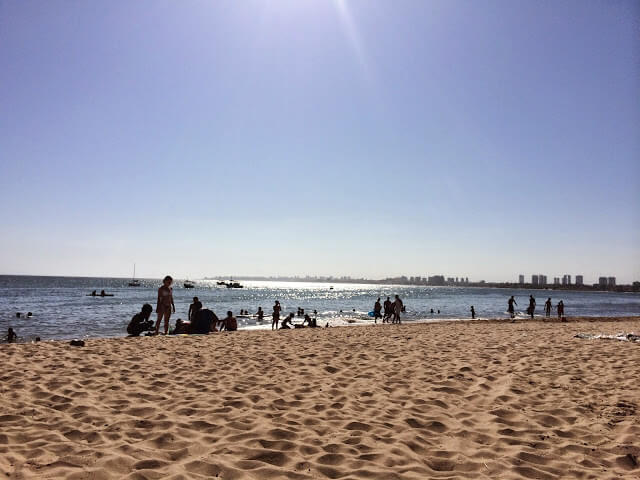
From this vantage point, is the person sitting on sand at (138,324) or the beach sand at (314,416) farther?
the person sitting on sand at (138,324)

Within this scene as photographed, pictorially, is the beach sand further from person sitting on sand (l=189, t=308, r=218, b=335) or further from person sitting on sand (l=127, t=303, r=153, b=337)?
person sitting on sand (l=189, t=308, r=218, b=335)

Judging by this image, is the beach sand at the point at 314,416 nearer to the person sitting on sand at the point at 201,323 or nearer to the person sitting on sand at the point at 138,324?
the person sitting on sand at the point at 138,324

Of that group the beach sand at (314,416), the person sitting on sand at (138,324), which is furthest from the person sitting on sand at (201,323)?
the beach sand at (314,416)

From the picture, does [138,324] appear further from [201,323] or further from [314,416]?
[314,416]

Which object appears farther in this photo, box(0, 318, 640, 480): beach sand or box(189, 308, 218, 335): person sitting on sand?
box(189, 308, 218, 335): person sitting on sand

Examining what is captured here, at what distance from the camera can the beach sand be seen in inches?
146

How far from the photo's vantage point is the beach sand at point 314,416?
12.2 ft

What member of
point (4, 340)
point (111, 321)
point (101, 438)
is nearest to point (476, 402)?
point (101, 438)

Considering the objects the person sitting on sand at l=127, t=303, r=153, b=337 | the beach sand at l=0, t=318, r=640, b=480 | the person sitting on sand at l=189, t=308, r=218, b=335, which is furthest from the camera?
the person sitting on sand at l=189, t=308, r=218, b=335

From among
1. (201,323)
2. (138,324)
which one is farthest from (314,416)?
(138,324)

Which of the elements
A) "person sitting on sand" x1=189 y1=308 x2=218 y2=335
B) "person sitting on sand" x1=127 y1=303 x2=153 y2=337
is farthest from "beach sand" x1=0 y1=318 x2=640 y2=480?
"person sitting on sand" x1=189 y1=308 x2=218 y2=335

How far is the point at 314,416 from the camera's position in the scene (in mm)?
5098

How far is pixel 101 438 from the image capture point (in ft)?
14.1

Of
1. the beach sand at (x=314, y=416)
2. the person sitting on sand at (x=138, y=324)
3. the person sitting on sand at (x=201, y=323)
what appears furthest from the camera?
the person sitting on sand at (x=201, y=323)
